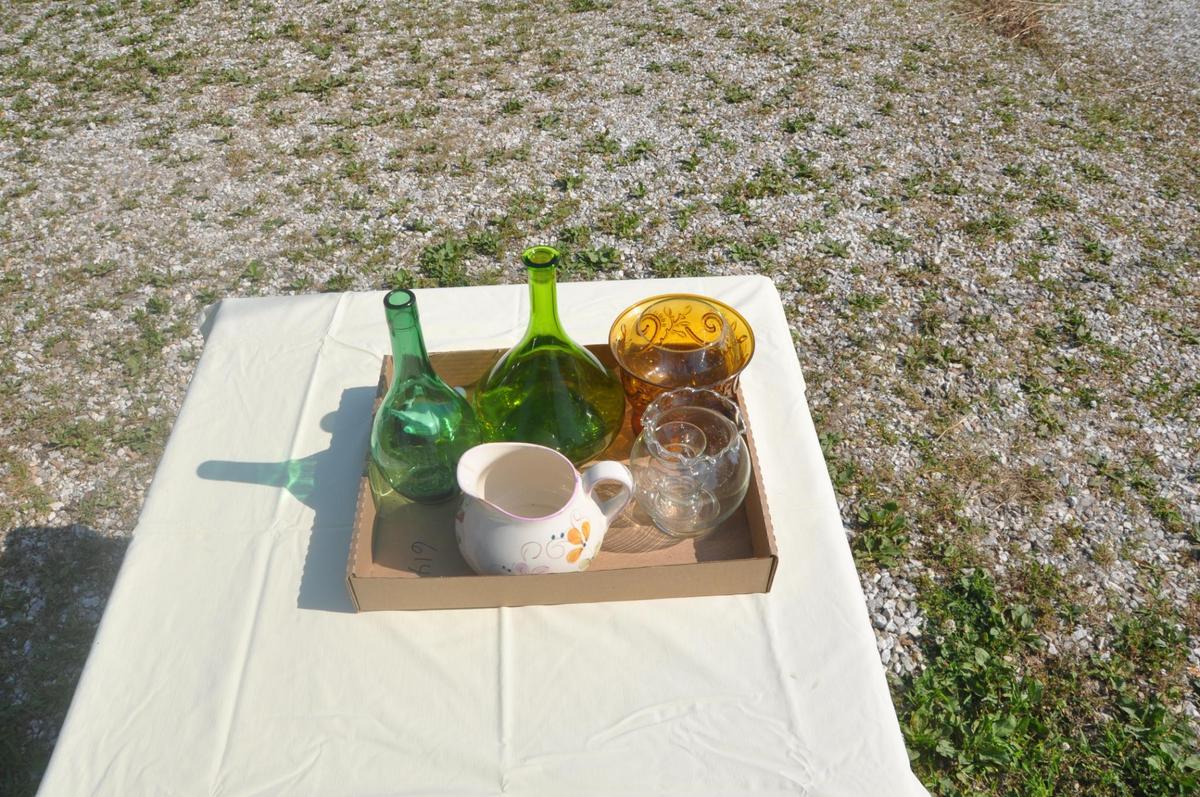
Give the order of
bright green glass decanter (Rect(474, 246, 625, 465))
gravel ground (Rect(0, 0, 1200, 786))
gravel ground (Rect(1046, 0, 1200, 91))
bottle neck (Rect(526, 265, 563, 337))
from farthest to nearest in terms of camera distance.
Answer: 1. gravel ground (Rect(1046, 0, 1200, 91))
2. gravel ground (Rect(0, 0, 1200, 786))
3. bright green glass decanter (Rect(474, 246, 625, 465))
4. bottle neck (Rect(526, 265, 563, 337))

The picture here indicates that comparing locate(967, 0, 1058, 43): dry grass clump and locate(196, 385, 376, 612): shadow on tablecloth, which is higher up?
locate(196, 385, 376, 612): shadow on tablecloth

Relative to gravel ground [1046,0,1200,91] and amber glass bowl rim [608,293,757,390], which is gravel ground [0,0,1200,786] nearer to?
gravel ground [1046,0,1200,91]

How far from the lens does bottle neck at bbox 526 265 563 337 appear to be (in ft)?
3.55

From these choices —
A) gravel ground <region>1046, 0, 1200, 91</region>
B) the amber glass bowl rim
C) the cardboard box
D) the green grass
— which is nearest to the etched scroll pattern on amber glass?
the amber glass bowl rim

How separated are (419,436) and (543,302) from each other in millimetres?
245

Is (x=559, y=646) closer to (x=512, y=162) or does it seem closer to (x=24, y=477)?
(x=24, y=477)

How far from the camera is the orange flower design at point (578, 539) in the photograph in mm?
1019

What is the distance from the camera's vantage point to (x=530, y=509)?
43.2 inches

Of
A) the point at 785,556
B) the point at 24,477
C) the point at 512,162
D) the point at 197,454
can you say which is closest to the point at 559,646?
the point at 785,556

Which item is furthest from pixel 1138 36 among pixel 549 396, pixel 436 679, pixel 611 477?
pixel 436 679

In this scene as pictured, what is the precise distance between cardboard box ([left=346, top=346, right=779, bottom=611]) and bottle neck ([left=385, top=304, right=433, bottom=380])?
0.16 meters

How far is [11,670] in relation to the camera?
76.0 inches

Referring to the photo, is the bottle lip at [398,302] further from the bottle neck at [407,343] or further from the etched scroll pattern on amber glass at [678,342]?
the etched scroll pattern on amber glass at [678,342]

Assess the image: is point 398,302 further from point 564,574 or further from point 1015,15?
point 1015,15
